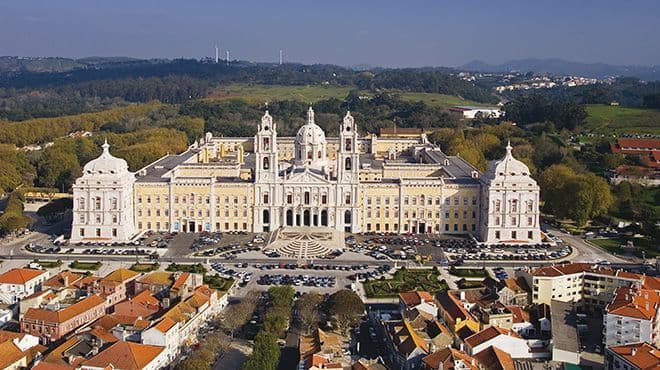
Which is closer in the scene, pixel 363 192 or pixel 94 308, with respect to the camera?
pixel 94 308

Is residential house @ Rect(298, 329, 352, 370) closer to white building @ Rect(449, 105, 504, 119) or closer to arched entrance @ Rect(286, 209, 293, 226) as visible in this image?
arched entrance @ Rect(286, 209, 293, 226)

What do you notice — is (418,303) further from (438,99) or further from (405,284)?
(438,99)

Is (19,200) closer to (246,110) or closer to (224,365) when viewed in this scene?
(224,365)

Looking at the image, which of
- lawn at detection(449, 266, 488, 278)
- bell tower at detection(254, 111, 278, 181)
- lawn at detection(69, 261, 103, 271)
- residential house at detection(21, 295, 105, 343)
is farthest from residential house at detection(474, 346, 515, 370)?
bell tower at detection(254, 111, 278, 181)

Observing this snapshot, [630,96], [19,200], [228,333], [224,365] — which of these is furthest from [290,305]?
[630,96]

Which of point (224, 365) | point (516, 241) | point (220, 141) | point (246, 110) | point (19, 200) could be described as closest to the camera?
point (224, 365)

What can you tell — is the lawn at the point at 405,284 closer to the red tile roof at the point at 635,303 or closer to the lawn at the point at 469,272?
the lawn at the point at 469,272

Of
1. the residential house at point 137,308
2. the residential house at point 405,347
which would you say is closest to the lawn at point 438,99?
the residential house at point 137,308
